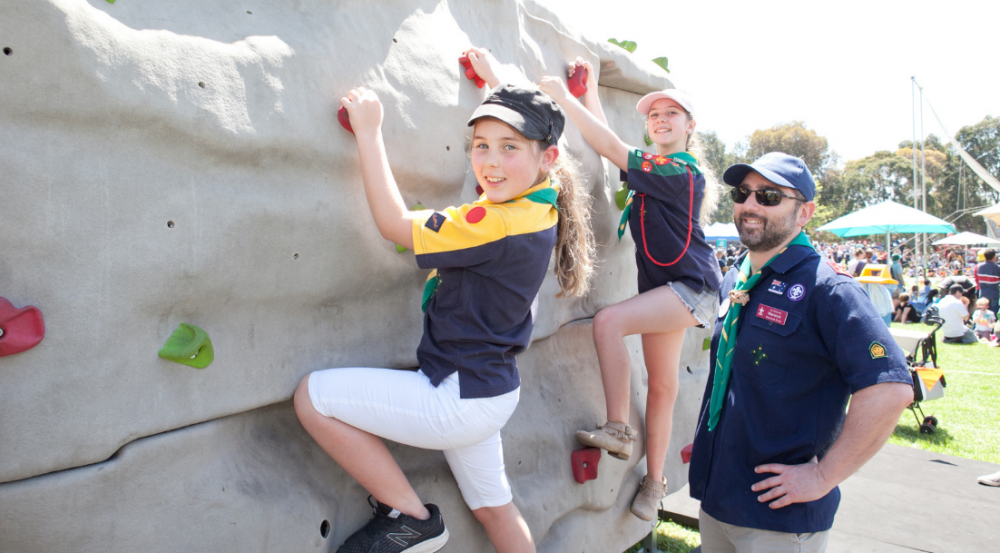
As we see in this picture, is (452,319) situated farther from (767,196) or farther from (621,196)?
(621,196)

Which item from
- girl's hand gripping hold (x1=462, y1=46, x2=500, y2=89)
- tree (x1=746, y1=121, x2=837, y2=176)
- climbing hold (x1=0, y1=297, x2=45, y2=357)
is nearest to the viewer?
climbing hold (x1=0, y1=297, x2=45, y2=357)

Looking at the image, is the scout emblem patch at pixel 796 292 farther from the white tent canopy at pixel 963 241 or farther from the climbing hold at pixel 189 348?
the white tent canopy at pixel 963 241

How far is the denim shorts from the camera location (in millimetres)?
2855

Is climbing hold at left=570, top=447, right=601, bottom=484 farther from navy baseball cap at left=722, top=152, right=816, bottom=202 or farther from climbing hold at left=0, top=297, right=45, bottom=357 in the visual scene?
climbing hold at left=0, top=297, right=45, bottom=357

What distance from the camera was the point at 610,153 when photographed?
108 inches

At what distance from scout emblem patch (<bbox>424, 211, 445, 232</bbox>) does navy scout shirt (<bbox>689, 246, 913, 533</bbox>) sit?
43.8 inches

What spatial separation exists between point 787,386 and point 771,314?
0.24 m

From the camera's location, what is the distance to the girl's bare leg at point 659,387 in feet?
10.1

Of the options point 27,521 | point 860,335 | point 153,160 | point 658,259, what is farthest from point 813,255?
point 27,521

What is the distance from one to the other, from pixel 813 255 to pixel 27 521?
2370mm

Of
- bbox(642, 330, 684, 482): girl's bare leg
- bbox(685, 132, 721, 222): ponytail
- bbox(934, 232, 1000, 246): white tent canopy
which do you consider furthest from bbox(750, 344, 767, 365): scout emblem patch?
bbox(934, 232, 1000, 246): white tent canopy

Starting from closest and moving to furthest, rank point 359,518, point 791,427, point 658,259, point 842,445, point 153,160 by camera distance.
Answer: point 153,160 → point 842,445 → point 791,427 → point 359,518 → point 658,259

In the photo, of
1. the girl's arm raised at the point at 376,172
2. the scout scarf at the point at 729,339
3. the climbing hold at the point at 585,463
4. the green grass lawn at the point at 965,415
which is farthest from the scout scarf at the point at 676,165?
the green grass lawn at the point at 965,415

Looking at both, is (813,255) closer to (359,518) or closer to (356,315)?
(356,315)
